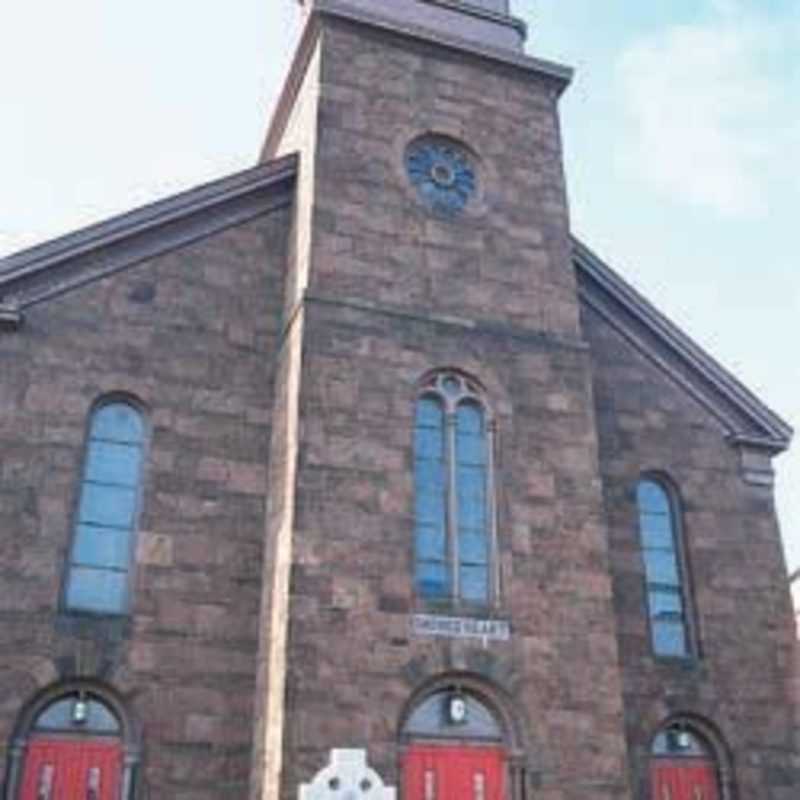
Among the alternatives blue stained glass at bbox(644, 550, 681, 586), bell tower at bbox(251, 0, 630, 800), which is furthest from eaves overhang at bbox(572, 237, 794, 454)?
blue stained glass at bbox(644, 550, 681, 586)

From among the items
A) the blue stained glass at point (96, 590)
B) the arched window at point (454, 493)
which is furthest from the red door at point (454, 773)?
the blue stained glass at point (96, 590)

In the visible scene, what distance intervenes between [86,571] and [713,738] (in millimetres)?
8719

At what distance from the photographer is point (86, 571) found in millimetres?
14312

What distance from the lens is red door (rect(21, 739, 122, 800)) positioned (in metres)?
13.1

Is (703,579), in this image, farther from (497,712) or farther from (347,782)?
(347,782)

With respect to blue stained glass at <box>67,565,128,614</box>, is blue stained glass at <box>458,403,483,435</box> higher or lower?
higher

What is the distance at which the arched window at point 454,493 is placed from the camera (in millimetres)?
14570

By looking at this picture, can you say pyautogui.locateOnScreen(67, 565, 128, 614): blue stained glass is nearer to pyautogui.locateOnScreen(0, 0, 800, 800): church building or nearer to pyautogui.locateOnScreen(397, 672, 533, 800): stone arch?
pyautogui.locateOnScreen(0, 0, 800, 800): church building

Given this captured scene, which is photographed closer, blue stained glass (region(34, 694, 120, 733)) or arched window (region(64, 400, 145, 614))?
blue stained glass (region(34, 694, 120, 733))

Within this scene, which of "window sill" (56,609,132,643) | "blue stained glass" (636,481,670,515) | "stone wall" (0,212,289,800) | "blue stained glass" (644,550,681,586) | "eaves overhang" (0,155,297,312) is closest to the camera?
"stone wall" (0,212,289,800)

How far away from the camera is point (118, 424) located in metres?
15.3

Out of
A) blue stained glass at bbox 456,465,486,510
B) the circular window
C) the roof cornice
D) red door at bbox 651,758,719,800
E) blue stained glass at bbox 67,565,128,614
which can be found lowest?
red door at bbox 651,758,719,800

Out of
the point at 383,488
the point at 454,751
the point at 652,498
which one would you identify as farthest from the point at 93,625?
the point at 652,498

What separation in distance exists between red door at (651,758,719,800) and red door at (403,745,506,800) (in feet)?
9.52
